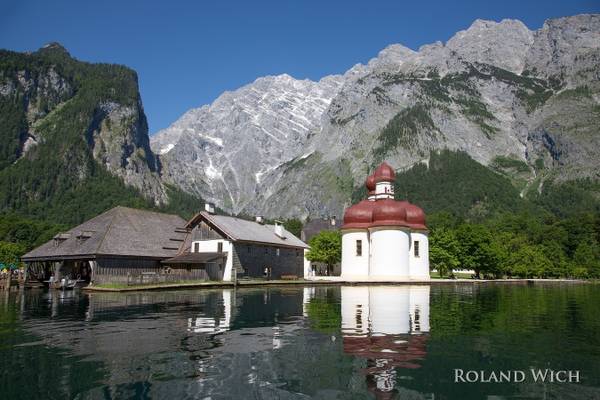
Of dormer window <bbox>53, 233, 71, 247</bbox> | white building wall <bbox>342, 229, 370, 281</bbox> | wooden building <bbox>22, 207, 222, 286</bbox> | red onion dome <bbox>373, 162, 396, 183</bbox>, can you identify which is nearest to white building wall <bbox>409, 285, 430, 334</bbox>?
wooden building <bbox>22, 207, 222, 286</bbox>

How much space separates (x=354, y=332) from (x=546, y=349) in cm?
663

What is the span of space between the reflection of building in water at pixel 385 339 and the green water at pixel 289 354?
43 mm

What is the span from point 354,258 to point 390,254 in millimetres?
5706

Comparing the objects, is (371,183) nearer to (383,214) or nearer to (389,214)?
(383,214)

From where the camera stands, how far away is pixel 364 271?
227 ft

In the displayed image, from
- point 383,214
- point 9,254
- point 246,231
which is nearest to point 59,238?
point 246,231

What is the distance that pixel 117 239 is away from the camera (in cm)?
5509

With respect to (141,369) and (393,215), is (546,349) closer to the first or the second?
(141,369)

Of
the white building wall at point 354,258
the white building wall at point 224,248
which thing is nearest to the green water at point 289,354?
the white building wall at point 224,248

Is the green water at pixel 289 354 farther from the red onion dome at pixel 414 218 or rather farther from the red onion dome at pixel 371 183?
the red onion dome at pixel 371 183

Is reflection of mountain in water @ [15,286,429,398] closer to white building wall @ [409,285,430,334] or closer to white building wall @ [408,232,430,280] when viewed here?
white building wall @ [409,285,430,334]

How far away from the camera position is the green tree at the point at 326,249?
80644 mm

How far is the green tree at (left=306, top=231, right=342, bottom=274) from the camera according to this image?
80.6m

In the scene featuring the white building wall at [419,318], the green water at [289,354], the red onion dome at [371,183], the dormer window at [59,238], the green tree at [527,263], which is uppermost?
the red onion dome at [371,183]
